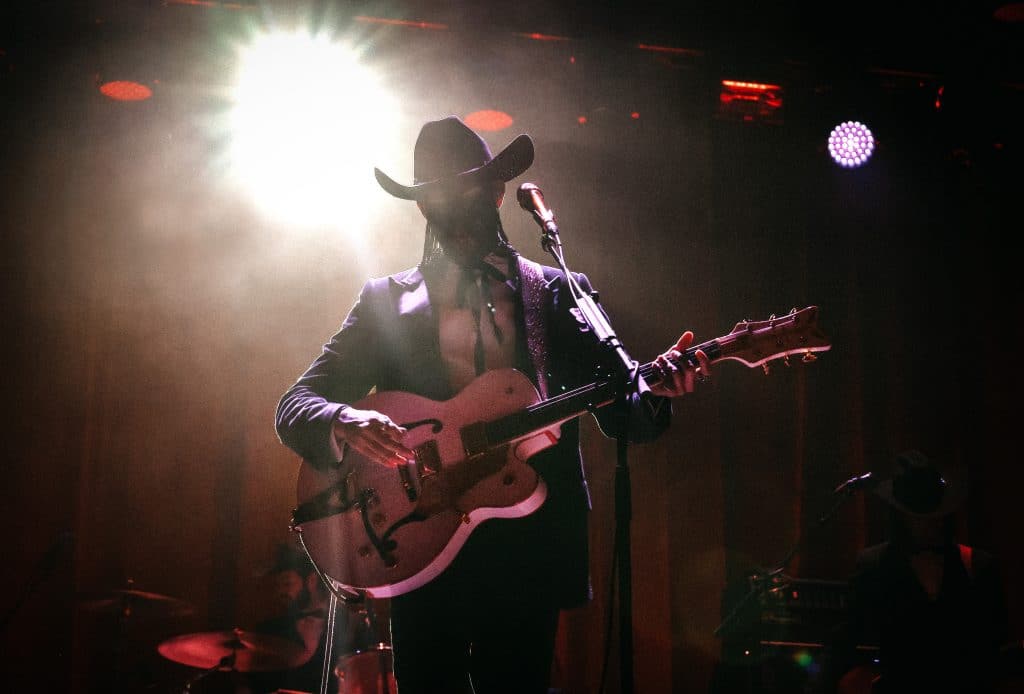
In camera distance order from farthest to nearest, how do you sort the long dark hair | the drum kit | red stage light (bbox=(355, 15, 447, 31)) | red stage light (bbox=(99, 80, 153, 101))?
1. red stage light (bbox=(99, 80, 153, 101))
2. red stage light (bbox=(355, 15, 447, 31))
3. the drum kit
4. the long dark hair

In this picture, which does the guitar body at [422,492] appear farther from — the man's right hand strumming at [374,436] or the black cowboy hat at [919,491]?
the black cowboy hat at [919,491]

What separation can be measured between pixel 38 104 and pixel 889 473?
6.79 meters

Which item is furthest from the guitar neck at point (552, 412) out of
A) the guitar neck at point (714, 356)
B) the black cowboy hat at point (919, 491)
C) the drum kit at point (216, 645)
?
the black cowboy hat at point (919, 491)

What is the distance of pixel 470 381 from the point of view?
2.48 metres

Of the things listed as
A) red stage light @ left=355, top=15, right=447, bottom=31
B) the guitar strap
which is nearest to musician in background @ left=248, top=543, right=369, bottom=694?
the guitar strap

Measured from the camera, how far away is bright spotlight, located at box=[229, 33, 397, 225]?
211 inches

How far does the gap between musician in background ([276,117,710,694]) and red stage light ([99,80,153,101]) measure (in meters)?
3.63

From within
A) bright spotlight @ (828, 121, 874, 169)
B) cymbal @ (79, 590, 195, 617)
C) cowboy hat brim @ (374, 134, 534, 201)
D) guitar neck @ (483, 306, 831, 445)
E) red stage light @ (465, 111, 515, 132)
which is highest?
red stage light @ (465, 111, 515, 132)

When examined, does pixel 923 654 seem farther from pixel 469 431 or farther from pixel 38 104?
pixel 38 104

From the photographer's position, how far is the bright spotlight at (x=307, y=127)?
536cm

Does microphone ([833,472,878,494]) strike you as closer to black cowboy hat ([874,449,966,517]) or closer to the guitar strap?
black cowboy hat ([874,449,966,517])

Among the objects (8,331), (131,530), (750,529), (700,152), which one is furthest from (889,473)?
(8,331)

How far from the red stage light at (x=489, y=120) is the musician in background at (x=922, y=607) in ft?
11.8

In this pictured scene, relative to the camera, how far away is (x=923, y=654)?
4105mm
